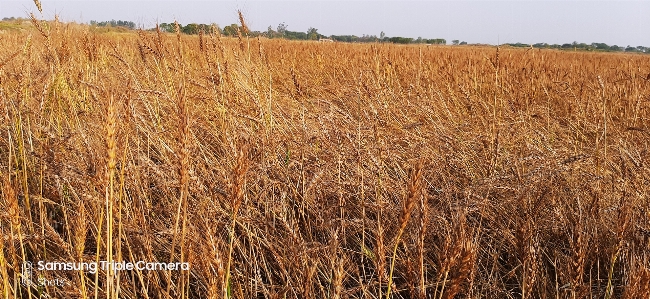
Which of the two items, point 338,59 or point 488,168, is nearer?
point 488,168

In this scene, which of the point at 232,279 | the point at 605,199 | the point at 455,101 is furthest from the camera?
the point at 455,101

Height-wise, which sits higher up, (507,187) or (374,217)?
(507,187)

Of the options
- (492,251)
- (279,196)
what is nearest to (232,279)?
(279,196)

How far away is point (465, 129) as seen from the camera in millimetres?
2695

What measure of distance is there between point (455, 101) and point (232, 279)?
264 cm

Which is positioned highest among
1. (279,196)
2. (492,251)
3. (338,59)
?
(338,59)

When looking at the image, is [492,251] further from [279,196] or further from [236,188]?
[236,188]

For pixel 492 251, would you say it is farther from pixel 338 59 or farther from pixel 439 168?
pixel 338 59

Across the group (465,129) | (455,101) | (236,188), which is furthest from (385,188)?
(455,101)

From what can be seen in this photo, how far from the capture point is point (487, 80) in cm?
412

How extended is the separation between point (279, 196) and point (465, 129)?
1.61 metres

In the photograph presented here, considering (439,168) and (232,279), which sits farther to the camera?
(439,168)

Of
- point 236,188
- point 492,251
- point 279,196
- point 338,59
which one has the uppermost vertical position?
point 338,59

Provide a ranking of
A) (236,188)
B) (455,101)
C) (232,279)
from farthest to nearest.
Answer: (455,101), (232,279), (236,188)
